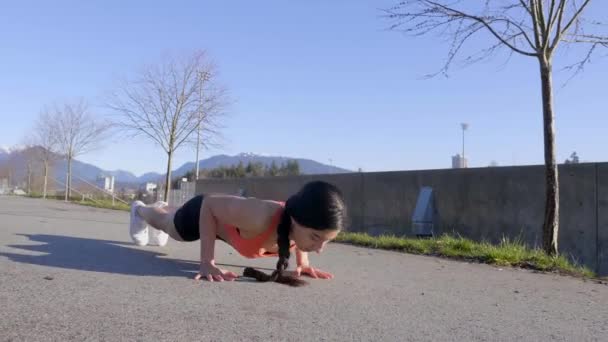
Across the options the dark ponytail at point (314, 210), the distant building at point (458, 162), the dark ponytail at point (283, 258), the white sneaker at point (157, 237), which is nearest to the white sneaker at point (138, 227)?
the white sneaker at point (157, 237)

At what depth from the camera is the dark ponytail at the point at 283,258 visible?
3.52 metres

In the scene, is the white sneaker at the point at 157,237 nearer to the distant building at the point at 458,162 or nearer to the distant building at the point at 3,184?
the distant building at the point at 458,162

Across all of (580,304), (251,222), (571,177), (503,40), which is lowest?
(580,304)

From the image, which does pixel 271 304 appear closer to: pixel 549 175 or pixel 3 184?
pixel 549 175

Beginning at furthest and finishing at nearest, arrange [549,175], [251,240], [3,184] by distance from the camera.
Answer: [3,184], [549,175], [251,240]

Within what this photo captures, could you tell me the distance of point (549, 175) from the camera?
252 inches

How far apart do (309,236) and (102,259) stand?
218 cm

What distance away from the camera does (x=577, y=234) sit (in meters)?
8.49

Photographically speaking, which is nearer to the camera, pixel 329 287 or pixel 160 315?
pixel 160 315

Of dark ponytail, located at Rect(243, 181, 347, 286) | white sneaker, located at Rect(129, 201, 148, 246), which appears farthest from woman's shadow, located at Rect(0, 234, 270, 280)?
dark ponytail, located at Rect(243, 181, 347, 286)

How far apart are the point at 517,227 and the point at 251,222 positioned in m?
7.32

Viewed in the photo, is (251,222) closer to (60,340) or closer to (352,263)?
(60,340)

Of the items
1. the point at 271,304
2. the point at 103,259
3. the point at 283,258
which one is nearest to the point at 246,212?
the point at 283,258

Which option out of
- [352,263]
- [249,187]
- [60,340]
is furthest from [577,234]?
[249,187]
